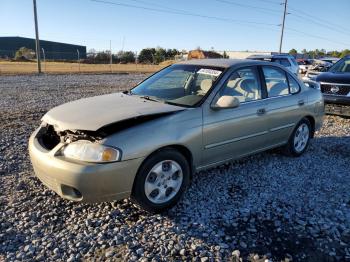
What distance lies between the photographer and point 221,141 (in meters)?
4.31

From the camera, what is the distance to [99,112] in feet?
12.6

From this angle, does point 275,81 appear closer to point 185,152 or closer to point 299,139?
point 299,139

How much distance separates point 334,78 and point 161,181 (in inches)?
279

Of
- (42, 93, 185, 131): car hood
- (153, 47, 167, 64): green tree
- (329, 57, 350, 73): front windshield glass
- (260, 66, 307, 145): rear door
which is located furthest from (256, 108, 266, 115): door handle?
(153, 47, 167, 64): green tree

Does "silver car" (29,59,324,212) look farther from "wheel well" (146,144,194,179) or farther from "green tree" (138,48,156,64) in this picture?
"green tree" (138,48,156,64)

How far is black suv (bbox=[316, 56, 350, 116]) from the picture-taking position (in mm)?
8594

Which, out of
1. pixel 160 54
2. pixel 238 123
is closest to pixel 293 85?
pixel 238 123

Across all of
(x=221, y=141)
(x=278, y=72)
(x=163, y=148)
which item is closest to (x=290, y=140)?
(x=278, y=72)

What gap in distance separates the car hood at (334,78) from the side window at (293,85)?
3.76 m

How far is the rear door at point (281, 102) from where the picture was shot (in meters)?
5.08

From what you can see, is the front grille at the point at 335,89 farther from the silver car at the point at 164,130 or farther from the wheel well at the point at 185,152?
the wheel well at the point at 185,152

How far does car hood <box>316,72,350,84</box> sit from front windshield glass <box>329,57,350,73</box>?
51 centimetres

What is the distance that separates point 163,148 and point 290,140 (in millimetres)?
2842

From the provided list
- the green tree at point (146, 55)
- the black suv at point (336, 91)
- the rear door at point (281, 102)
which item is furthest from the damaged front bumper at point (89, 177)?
the green tree at point (146, 55)
